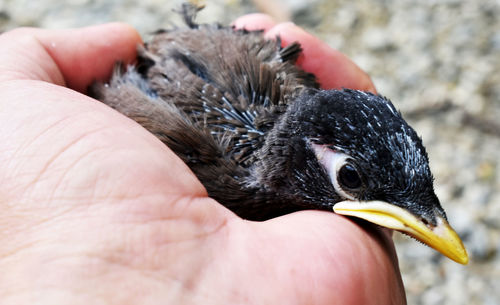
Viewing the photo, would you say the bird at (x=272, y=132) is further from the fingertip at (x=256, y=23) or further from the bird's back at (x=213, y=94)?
the fingertip at (x=256, y=23)

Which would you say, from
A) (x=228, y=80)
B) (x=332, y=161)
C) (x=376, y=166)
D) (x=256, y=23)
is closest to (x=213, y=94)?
(x=228, y=80)

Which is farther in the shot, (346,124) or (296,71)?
(296,71)

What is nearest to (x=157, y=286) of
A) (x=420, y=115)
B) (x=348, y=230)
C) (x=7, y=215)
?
(x=7, y=215)

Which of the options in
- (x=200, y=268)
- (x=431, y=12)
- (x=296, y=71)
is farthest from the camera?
(x=431, y=12)

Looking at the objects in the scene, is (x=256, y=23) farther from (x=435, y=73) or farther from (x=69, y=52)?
(x=435, y=73)

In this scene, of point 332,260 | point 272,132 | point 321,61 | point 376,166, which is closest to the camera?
point 332,260

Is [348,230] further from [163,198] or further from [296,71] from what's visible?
[296,71]
